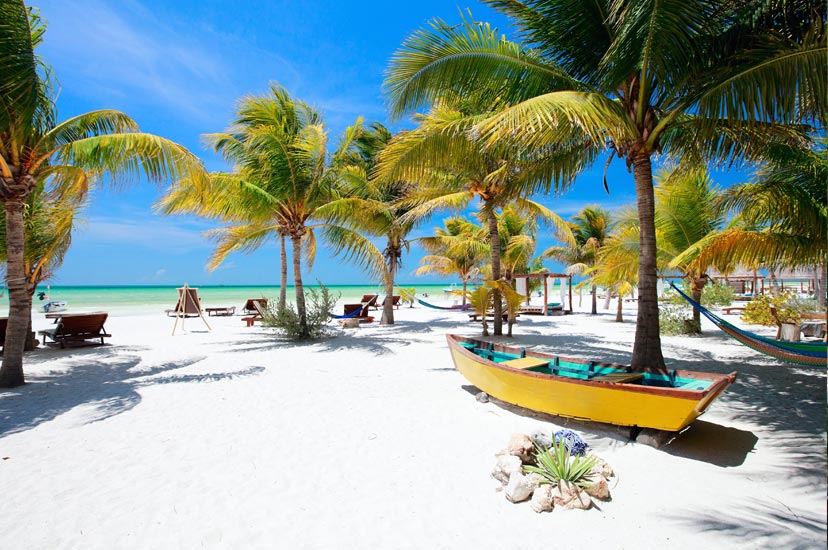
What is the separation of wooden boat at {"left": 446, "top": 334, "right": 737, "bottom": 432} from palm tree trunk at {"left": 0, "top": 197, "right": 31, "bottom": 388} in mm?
6534

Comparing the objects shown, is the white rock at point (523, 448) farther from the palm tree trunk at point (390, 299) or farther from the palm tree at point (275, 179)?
the palm tree trunk at point (390, 299)

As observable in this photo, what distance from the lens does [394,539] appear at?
2.59 meters

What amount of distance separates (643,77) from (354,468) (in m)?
5.57

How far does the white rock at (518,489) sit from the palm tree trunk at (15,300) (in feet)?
23.4

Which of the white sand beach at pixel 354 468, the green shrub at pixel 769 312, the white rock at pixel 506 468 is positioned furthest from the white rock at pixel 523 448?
the green shrub at pixel 769 312

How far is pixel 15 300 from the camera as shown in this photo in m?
6.14

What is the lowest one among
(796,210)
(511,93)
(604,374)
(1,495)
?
(1,495)

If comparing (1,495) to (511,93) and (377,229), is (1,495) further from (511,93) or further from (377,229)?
(377,229)

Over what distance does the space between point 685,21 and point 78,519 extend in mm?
7284

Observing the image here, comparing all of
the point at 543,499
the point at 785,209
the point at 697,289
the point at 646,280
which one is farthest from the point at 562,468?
the point at 697,289

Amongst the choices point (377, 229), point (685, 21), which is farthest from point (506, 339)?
point (685, 21)

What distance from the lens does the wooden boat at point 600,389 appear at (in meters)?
3.62

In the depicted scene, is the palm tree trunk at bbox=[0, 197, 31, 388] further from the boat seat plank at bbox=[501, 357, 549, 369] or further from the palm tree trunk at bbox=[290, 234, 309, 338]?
the boat seat plank at bbox=[501, 357, 549, 369]

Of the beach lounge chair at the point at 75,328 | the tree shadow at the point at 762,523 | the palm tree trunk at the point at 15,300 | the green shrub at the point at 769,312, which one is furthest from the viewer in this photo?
the green shrub at the point at 769,312
